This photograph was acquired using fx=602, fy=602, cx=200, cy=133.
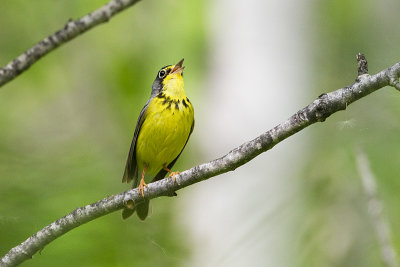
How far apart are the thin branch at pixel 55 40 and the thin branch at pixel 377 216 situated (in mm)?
2320

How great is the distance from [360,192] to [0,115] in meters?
7.32

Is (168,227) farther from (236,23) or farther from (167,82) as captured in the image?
(236,23)

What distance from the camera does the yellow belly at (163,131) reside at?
20.8 ft

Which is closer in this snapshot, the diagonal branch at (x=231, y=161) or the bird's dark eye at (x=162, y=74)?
the diagonal branch at (x=231, y=161)

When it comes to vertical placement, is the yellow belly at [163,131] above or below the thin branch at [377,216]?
above

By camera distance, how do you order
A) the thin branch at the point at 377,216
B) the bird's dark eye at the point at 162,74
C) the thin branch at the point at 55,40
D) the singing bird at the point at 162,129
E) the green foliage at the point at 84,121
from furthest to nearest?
the bird's dark eye at the point at 162,74, the singing bird at the point at 162,129, the thin branch at the point at 55,40, the green foliage at the point at 84,121, the thin branch at the point at 377,216

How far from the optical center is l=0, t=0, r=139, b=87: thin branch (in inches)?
191

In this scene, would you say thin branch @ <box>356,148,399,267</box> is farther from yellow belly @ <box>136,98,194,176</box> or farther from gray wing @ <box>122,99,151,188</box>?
gray wing @ <box>122,99,151,188</box>

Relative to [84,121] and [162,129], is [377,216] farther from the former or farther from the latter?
[84,121]

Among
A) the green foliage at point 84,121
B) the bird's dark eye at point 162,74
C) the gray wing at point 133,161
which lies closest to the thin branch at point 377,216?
the green foliage at point 84,121

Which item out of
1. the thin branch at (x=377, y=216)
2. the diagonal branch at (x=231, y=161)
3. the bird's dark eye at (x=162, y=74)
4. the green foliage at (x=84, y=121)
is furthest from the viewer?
the bird's dark eye at (x=162, y=74)

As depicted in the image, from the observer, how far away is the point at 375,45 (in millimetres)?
7418

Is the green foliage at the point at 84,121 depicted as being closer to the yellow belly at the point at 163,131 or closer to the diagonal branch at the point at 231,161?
the diagonal branch at the point at 231,161

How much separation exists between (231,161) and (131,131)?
591cm
